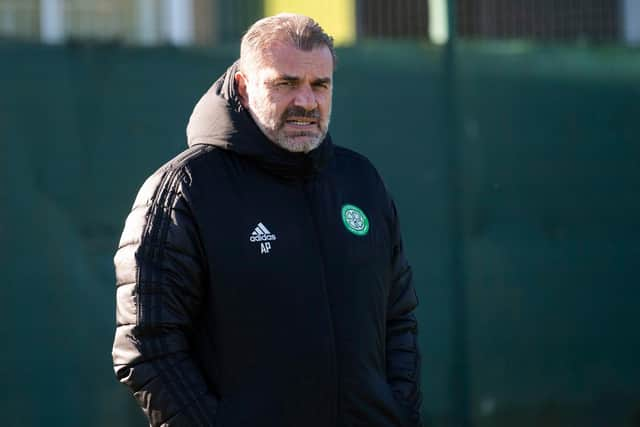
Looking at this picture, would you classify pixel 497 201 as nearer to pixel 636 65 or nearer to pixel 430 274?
pixel 430 274

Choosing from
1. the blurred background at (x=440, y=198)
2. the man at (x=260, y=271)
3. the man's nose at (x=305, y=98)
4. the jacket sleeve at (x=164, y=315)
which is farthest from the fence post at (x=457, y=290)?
the jacket sleeve at (x=164, y=315)

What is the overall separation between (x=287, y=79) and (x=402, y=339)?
35.4 inches

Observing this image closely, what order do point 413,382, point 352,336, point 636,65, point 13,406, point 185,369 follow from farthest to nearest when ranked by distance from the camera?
point 636,65 → point 13,406 → point 413,382 → point 352,336 → point 185,369

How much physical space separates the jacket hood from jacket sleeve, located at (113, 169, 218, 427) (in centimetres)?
24

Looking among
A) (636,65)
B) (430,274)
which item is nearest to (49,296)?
(430,274)

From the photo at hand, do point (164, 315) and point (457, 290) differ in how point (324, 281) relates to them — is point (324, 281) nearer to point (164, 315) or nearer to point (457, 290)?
point (164, 315)

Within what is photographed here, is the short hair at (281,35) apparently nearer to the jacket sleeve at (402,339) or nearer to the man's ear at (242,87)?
the man's ear at (242,87)

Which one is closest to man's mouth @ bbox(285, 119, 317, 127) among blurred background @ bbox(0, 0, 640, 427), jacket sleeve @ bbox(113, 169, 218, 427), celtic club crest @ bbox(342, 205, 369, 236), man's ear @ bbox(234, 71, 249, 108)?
man's ear @ bbox(234, 71, 249, 108)

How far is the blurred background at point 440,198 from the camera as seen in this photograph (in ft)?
17.0

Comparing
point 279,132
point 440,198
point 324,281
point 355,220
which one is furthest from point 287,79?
point 440,198

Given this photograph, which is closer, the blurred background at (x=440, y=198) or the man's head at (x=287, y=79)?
the man's head at (x=287, y=79)

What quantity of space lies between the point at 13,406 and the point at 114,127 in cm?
143

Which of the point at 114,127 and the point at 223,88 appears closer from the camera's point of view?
the point at 223,88

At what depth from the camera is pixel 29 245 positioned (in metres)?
5.16
